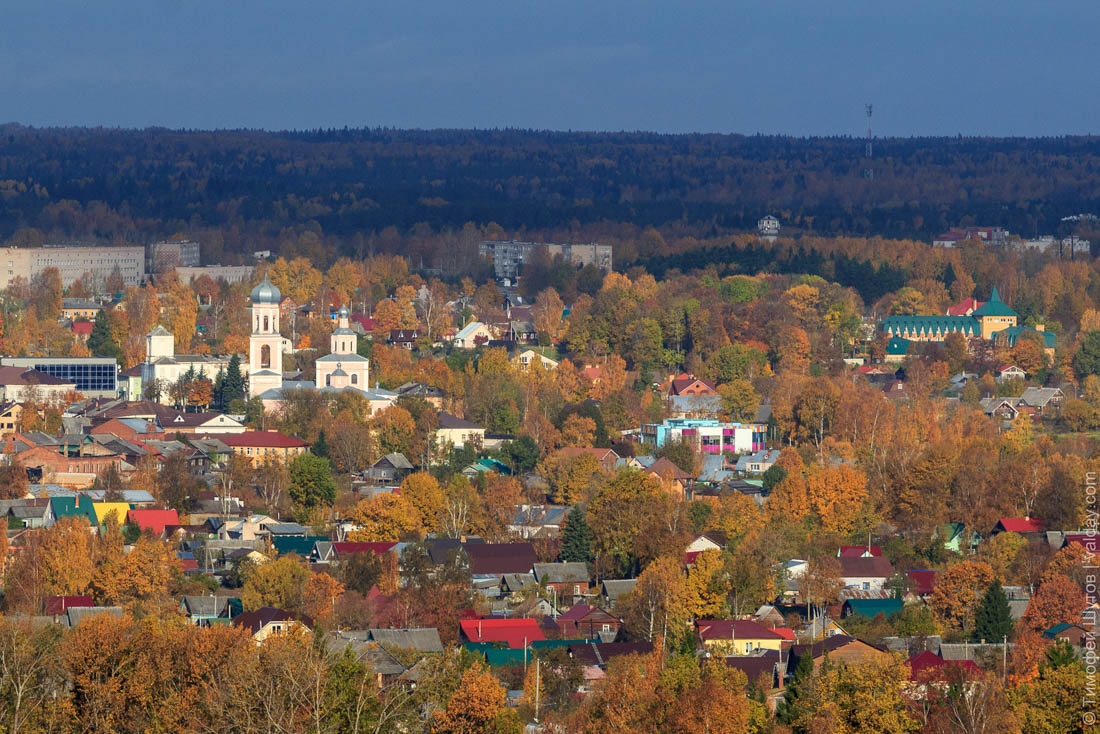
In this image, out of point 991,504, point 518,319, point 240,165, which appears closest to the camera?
A: point 991,504

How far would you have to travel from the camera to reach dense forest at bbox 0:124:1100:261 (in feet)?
361

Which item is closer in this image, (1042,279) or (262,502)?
(262,502)

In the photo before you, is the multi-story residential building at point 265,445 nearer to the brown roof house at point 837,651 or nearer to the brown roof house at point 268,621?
the brown roof house at point 268,621

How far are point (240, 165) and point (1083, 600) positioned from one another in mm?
112188

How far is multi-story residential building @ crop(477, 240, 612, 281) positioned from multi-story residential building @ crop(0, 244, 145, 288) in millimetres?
12110

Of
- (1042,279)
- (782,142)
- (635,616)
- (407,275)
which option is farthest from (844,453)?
(782,142)

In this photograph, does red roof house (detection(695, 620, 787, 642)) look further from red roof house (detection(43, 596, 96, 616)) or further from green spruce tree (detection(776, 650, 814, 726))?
red roof house (detection(43, 596, 96, 616))

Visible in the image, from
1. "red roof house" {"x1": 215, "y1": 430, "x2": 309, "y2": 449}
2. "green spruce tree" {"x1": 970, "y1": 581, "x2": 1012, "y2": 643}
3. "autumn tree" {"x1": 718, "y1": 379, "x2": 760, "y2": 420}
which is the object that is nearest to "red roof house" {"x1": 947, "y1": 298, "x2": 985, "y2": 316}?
"autumn tree" {"x1": 718, "y1": 379, "x2": 760, "y2": 420}

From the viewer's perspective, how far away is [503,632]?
36.5 m

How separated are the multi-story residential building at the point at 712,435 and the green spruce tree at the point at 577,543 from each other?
40.3 ft

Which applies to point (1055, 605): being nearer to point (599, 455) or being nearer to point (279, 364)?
point (599, 455)

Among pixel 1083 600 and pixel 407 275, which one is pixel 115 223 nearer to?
pixel 407 275

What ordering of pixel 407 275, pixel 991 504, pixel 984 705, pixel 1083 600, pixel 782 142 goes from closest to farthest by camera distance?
1. pixel 984 705
2. pixel 1083 600
3. pixel 991 504
4. pixel 407 275
5. pixel 782 142

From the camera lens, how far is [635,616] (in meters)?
37.3
